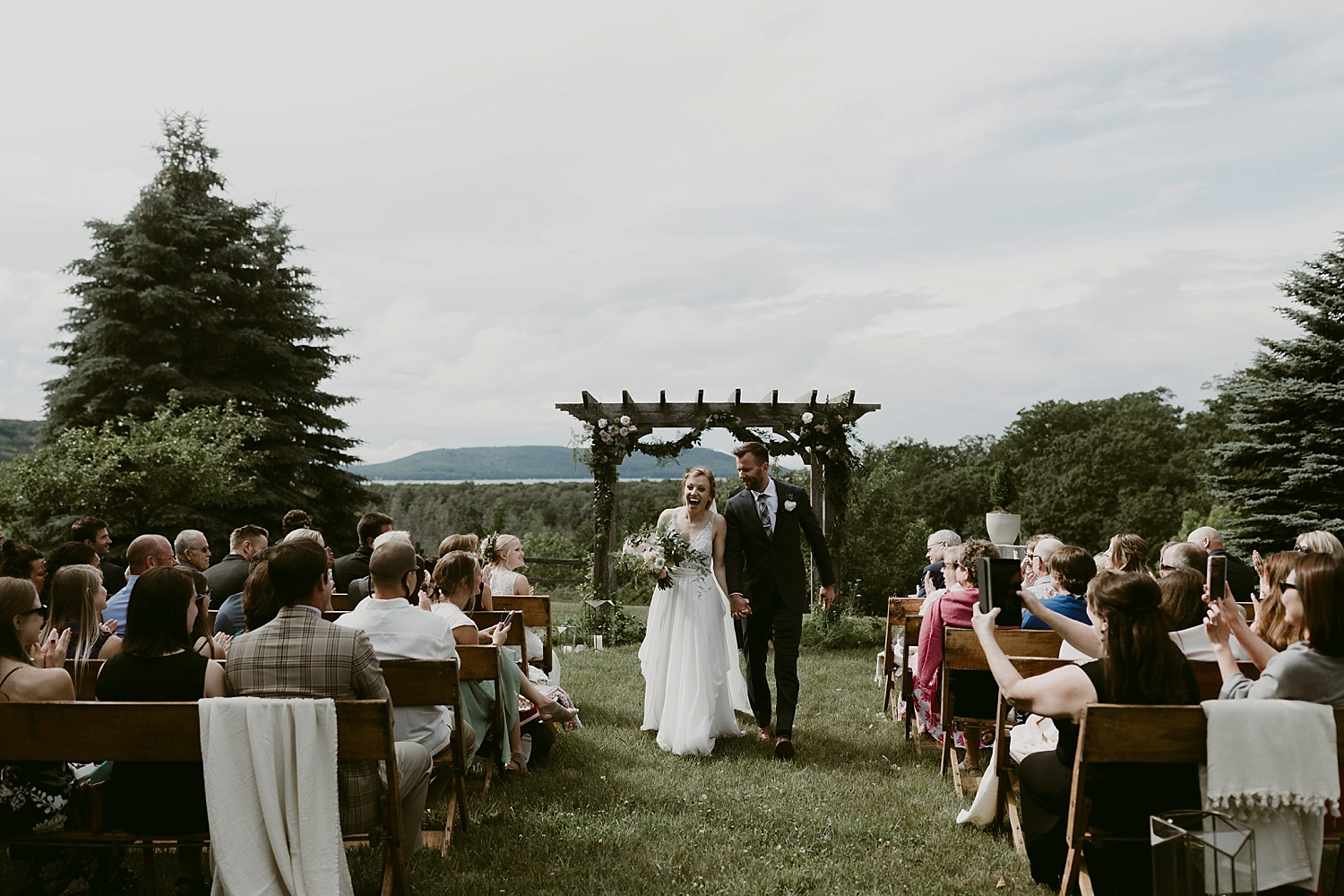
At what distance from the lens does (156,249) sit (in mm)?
23516

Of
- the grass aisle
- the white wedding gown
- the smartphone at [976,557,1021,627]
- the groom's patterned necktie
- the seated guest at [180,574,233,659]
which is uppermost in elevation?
the groom's patterned necktie

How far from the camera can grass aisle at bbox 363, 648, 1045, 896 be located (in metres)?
4.24

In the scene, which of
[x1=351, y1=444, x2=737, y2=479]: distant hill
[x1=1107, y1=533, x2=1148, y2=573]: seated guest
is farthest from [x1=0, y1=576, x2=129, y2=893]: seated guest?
[x1=351, y1=444, x2=737, y2=479]: distant hill

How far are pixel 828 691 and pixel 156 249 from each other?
71.7 ft

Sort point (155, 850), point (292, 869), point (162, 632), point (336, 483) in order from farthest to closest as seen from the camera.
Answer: point (336, 483) → point (155, 850) → point (162, 632) → point (292, 869)

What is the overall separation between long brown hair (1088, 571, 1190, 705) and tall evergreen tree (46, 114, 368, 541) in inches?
831

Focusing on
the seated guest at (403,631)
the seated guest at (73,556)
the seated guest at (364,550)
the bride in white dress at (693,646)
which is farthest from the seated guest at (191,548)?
the bride in white dress at (693,646)

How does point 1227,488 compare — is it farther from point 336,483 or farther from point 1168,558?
point 336,483

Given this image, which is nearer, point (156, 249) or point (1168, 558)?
point (1168, 558)

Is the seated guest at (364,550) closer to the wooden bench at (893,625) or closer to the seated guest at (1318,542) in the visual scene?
the wooden bench at (893,625)

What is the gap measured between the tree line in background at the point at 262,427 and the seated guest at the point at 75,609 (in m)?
10.6

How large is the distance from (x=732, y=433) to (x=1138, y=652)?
10.1 meters

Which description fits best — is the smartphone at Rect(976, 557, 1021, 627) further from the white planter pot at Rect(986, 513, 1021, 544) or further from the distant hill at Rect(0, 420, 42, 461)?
the distant hill at Rect(0, 420, 42, 461)

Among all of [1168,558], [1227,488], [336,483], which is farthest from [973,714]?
[336,483]
